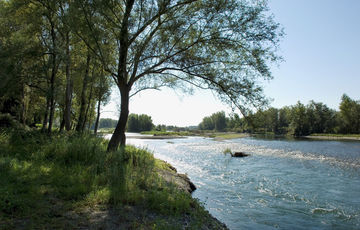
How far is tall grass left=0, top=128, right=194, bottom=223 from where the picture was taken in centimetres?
513

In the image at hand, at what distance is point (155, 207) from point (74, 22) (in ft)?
29.5

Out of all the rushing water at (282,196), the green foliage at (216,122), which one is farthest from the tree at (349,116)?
the green foliage at (216,122)

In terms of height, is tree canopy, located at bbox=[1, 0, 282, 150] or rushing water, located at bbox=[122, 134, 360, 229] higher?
tree canopy, located at bbox=[1, 0, 282, 150]

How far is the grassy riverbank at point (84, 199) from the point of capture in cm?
462

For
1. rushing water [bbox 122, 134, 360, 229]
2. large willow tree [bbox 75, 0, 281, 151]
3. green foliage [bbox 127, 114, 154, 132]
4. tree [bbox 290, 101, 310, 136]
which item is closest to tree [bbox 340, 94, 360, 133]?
tree [bbox 290, 101, 310, 136]

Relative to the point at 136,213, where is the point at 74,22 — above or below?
above

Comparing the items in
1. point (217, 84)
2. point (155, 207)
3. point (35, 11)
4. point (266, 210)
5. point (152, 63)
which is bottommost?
point (266, 210)

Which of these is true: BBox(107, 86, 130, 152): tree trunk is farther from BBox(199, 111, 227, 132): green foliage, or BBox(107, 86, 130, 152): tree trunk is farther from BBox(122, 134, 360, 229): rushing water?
BBox(199, 111, 227, 132): green foliage

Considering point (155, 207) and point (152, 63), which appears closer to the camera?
point (155, 207)

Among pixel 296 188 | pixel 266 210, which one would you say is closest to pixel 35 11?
pixel 266 210

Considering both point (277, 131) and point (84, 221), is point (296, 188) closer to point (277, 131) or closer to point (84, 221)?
point (84, 221)

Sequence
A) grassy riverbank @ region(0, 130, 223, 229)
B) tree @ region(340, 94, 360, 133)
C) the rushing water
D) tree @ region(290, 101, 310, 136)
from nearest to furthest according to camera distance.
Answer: grassy riverbank @ region(0, 130, 223, 229)
the rushing water
tree @ region(340, 94, 360, 133)
tree @ region(290, 101, 310, 136)

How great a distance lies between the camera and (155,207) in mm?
5965

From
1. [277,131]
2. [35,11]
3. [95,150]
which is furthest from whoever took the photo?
[277,131]
